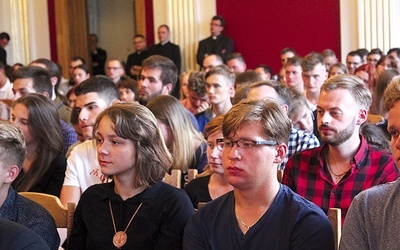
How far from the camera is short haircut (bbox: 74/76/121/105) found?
458cm

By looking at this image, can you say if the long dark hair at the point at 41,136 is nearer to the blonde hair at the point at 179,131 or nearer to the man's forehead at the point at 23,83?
the blonde hair at the point at 179,131

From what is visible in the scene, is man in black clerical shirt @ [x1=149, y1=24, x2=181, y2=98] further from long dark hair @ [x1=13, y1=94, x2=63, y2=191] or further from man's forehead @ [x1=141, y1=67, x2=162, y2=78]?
long dark hair @ [x1=13, y1=94, x2=63, y2=191]

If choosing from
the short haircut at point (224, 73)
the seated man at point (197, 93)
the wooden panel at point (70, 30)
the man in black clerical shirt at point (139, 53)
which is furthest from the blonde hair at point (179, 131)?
the wooden panel at point (70, 30)

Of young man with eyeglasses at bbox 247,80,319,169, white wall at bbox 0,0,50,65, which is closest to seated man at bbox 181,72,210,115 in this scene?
young man with eyeglasses at bbox 247,80,319,169

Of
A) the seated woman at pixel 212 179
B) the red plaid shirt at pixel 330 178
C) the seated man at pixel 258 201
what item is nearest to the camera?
the seated man at pixel 258 201

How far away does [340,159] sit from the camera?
138 inches

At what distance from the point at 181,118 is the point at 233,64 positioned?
472 centimetres

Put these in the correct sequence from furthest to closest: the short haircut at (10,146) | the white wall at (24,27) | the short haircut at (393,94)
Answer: the white wall at (24,27)
the short haircut at (10,146)
the short haircut at (393,94)

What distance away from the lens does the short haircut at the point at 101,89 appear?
15.0ft

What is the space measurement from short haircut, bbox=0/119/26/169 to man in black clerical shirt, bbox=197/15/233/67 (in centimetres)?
835

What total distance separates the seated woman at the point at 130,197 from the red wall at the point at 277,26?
7843 mm

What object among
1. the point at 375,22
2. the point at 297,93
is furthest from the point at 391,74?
the point at 375,22

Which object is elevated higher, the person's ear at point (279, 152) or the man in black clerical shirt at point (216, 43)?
the man in black clerical shirt at point (216, 43)

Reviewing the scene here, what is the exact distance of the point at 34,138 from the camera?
4.16 metres
